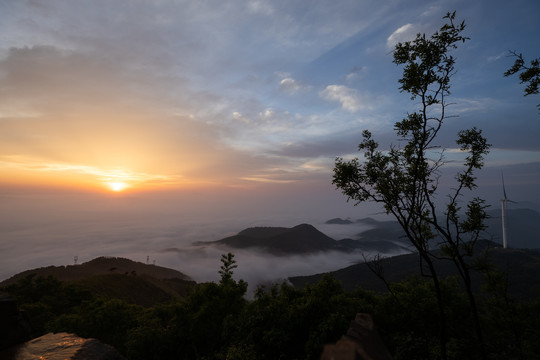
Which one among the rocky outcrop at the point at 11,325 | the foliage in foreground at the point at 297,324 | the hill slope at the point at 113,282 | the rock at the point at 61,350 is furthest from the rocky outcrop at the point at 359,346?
the hill slope at the point at 113,282

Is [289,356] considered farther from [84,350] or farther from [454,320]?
[454,320]

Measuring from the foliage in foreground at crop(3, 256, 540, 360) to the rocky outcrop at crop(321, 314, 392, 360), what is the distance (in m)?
3.09

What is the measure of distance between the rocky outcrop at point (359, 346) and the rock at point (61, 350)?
10091mm

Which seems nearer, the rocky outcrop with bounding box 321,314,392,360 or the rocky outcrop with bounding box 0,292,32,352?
the rocky outcrop with bounding box 321,314,392,360

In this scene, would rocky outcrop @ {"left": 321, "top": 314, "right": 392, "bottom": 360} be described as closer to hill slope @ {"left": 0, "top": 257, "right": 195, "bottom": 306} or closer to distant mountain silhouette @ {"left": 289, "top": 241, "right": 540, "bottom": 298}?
hill slope @ {"left": 0, "top": 257, "right": 195, "bottom": 306}

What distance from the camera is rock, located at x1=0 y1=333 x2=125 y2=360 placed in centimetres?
1000

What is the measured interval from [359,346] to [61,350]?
13.3 meters

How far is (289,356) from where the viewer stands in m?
15.1

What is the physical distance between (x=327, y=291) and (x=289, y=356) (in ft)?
18.0

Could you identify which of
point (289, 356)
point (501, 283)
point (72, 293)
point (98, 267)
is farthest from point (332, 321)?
point (98, 267)

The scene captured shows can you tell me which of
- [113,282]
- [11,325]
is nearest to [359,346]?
[11,325]

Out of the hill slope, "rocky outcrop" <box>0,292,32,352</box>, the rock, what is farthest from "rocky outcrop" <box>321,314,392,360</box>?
the hill slope

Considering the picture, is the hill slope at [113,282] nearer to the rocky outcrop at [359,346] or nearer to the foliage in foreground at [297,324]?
the foliage in foreground at [297,324]

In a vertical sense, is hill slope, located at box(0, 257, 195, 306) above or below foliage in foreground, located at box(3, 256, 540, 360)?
below
